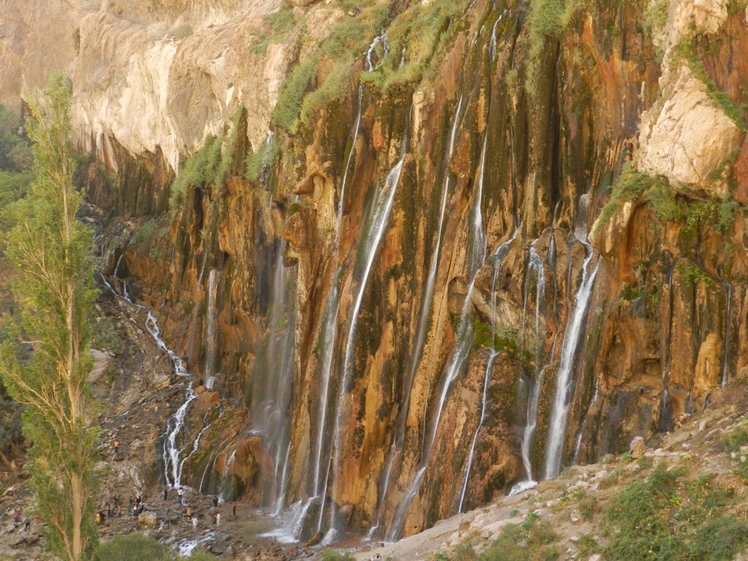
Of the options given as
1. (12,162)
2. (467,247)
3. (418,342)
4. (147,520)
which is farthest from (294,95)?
(12,162)

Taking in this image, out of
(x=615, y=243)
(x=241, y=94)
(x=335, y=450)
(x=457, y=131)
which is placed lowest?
(x=335, y=450)

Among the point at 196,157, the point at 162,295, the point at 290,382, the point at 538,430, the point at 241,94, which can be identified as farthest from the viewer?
the point at 162,295

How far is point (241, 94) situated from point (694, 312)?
22118 millimetres

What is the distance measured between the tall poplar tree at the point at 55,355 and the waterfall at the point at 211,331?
560 inches

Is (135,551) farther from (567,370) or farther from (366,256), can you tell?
(567,370)

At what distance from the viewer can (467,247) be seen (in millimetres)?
18047

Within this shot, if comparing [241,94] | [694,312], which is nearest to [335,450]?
[694,312]

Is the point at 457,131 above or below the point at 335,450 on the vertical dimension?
above

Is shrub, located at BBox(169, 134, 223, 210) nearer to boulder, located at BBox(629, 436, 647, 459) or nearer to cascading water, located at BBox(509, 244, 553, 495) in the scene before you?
cascading water, located at BBox(509, 244, 553, 495)

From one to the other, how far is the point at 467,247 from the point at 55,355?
8733 millimetres

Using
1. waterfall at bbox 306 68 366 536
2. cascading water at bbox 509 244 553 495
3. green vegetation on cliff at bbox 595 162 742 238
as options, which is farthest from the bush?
waterfall at bbox 306 68 366 536

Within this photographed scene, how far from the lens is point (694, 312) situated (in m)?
13.2

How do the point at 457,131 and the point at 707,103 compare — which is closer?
the point at 707,103

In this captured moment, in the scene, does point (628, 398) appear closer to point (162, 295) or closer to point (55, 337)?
point (55, 337)
